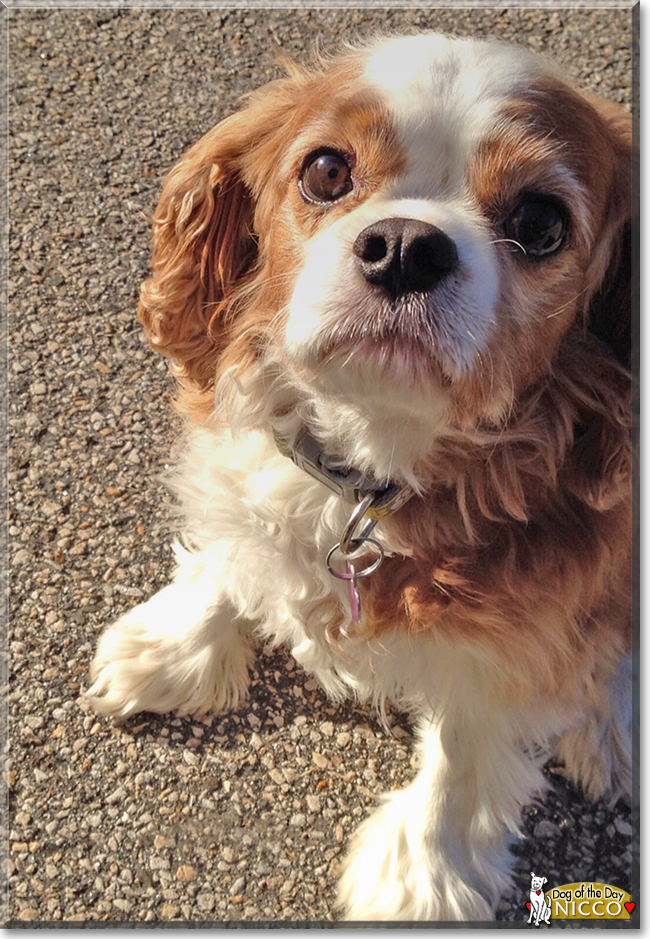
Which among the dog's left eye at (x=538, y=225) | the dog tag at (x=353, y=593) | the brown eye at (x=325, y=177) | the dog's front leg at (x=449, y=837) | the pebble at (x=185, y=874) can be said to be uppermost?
the brown eye at (x=325, y=177)

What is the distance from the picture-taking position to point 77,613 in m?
2.39

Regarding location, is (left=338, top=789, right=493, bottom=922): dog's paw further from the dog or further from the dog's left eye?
the dog's left eye

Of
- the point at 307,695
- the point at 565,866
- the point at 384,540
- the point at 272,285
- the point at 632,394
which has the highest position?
the point at 272,285

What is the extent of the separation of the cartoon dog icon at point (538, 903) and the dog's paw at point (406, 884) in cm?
14

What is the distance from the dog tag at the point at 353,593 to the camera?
162cm

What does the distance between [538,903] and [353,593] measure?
1.09 metres

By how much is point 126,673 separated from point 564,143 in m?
1.68

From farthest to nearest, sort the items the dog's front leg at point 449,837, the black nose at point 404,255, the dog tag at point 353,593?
1. the dog's front leg at point 449,837
2. the dog tag at point 353,593
3. the black nose at point 404,255

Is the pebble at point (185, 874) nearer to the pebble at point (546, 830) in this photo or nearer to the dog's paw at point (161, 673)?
the dog's paw at point (161, 673)

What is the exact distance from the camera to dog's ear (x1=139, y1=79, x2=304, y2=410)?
1.77 meters

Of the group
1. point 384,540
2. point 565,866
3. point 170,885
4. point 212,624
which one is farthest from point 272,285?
point 565,866

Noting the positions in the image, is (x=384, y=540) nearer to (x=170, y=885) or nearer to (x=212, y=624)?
(x=212, y=624)

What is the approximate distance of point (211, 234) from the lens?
5.90 feet

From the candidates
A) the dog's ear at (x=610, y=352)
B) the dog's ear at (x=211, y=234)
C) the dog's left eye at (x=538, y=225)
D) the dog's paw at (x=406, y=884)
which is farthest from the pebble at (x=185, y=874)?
the dog's left eye at (x=538, y=225)
